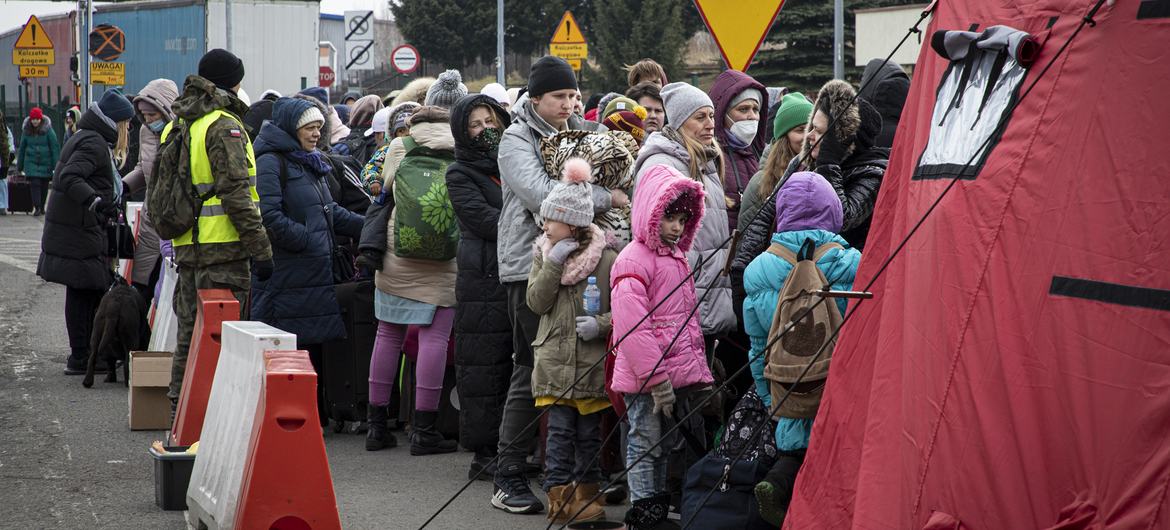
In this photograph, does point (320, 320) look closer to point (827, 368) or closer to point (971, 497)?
point (827, 368)

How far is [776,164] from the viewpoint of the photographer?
7.72 metres

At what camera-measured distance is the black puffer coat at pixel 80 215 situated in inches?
469

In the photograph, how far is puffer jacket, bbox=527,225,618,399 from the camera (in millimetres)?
7344

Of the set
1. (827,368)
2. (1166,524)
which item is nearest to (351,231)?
(827,368)

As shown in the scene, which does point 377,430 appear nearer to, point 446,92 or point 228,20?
point 446,92

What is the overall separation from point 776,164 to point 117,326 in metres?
6.09

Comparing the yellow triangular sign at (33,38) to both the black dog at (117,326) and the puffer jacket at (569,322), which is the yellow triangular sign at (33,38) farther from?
the puffer jacket at (569,322)

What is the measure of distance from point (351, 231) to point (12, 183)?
2356 cm

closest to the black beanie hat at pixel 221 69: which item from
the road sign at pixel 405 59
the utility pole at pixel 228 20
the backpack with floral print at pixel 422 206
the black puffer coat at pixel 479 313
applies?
the backpack with floral print at pixel 422 206

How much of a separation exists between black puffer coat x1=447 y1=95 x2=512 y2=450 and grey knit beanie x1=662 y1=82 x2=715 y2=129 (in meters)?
1.20

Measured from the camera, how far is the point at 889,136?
8.16m

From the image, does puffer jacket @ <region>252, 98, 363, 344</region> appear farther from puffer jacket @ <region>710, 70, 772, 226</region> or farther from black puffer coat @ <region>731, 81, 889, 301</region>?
black puffer coat @ <region>731, 81, 889, 301</region>

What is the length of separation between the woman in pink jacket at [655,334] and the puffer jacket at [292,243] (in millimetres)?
3283

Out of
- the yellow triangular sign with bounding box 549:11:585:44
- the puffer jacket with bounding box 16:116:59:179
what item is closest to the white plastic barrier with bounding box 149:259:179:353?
the yellow triangular sign with bounding box 549:11:585:44
